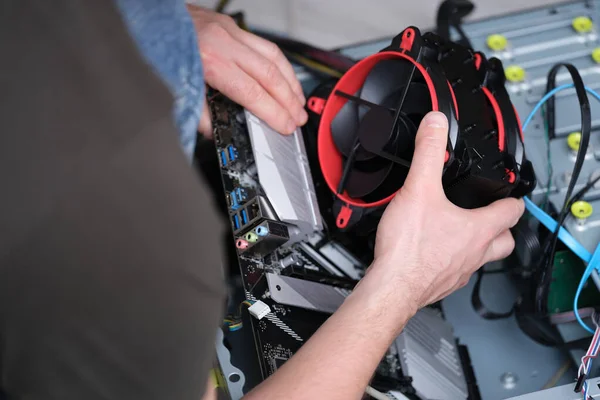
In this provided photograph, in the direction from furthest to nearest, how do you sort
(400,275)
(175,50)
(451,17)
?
(451,17), (400,275), (175,50)

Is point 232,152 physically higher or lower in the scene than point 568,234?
higher

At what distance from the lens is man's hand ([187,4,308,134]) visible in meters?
1.35

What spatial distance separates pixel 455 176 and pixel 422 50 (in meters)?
0.24

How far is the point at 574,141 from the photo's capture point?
1479 millimetres

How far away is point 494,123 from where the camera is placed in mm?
1292

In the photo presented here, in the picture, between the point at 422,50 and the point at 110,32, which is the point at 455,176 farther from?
the point at 110,32

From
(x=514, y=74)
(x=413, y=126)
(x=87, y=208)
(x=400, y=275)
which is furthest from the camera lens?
(x=514, y=74)

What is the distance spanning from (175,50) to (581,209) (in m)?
0.90

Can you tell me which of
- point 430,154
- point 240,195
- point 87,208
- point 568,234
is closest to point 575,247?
point 568,234

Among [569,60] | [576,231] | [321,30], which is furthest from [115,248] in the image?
[321,30]

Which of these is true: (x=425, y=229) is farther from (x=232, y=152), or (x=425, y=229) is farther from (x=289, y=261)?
(x=232, y=152)

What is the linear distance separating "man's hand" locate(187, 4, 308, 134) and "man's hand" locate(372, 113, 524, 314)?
36 cm

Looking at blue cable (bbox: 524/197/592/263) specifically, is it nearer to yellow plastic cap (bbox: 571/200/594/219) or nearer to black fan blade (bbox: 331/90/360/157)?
yellow plastic cap (bbox: 571/200/594/219)

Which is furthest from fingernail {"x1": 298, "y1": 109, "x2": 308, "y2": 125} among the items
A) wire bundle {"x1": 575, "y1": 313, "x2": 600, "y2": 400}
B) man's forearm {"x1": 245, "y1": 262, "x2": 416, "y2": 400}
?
wire bundle {"x1": 575, "y1": 313, "x2": 600, "y2": 400}
